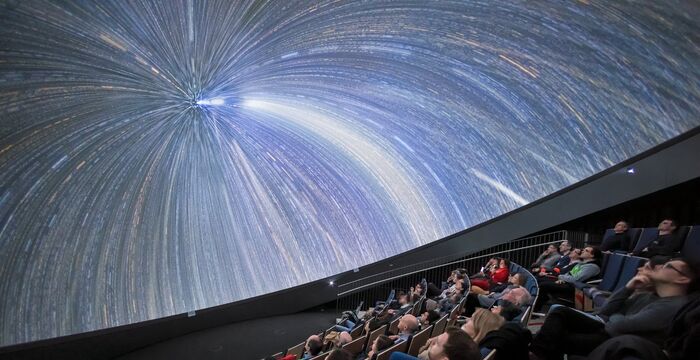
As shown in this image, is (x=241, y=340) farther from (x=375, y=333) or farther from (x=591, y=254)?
(x=591, y=254)

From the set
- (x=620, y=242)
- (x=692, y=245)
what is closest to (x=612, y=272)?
(x=692, y=245)

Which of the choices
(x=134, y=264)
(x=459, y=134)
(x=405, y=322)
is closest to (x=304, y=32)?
(x=459, y=134)

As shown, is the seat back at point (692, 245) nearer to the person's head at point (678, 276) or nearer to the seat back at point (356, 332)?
the person's head at point (678, 276)

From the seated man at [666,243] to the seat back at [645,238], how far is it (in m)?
0.58

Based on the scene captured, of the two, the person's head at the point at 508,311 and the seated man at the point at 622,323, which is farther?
the person's head at the point at 508,311

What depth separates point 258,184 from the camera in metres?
15.8

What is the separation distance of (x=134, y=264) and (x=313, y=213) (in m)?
5.79

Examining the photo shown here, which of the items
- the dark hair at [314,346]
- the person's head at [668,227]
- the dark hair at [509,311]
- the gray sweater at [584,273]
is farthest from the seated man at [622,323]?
the dark hair at [314,346]

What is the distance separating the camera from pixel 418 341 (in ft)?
14.9

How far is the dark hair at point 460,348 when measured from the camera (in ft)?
8.41

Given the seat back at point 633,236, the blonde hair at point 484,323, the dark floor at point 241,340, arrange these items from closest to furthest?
the blonde hair at point 484,323 → the seat back at point 633,236 → the dark floor at point 241,340

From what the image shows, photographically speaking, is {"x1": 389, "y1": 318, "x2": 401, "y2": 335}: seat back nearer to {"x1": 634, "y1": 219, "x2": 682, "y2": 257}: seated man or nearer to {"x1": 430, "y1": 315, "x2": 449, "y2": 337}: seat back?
{"x1": 430, "y1": 315, "x2": 449, "y2": 337}: seat back

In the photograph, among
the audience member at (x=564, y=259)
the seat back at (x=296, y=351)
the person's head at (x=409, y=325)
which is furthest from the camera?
the seat back at (x=296, y=351)

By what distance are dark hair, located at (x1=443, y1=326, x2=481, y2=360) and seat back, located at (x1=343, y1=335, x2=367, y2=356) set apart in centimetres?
316
